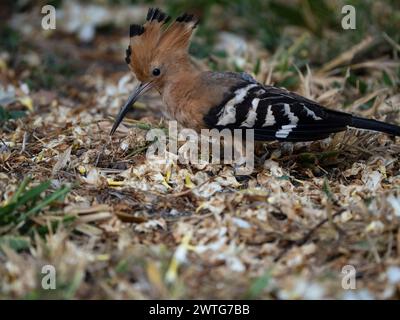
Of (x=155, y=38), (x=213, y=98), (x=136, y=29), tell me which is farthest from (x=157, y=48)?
(x=213, y=98)

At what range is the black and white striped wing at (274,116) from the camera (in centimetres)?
375

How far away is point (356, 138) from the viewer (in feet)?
13.5

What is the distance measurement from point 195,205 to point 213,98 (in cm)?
76

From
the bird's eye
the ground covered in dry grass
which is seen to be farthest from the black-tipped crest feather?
the ground covered in dry grass

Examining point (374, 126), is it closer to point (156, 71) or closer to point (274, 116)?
point (274, 116)

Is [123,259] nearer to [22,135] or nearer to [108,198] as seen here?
[108,198]

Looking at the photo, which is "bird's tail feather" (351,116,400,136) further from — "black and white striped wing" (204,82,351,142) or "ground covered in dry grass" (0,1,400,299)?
"ground covered in dry grass" (0,1,400,299)

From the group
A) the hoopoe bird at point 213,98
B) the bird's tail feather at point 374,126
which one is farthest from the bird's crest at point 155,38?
the bird's tail feather at point 374,126

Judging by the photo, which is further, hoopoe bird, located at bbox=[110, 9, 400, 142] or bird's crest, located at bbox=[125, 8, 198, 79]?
bird's crest, located at bbox=[125, 8, 198, 79]

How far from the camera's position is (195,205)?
347 cm

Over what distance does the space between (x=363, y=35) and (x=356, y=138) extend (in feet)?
5.90

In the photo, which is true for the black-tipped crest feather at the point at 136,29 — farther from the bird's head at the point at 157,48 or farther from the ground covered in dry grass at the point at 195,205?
the ground covered in dry grass at the point at 195,205

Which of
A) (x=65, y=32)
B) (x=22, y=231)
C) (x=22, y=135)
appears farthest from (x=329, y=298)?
(x=65, y=32)

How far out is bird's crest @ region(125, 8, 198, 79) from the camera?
4.16 metres
